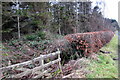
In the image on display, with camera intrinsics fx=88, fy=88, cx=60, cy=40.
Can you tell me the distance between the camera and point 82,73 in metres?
3.30

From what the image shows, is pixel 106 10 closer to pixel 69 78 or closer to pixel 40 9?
pixel 40 9

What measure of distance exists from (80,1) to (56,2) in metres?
5.55

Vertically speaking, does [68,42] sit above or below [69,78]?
above

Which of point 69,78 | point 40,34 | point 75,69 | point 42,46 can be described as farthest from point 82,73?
point 40,34

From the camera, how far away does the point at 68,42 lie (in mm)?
4891

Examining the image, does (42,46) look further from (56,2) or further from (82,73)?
(56,2)

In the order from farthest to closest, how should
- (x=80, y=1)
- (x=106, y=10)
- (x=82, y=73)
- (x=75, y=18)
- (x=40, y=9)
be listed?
1. (x=106, y=10)
2. (x=80, y=1)
3. (x=75, y=18)
4. (x=40, y=9)
5. (x=82, y=73)

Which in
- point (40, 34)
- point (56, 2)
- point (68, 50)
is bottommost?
point (68, 50)

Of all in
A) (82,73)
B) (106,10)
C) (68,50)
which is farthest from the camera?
(106,10)

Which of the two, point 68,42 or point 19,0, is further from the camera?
point 19,0

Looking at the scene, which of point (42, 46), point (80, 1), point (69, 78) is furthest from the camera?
point (80, 1)

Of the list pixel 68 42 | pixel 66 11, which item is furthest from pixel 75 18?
pixel 68 42

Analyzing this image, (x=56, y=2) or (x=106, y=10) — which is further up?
(x=106, y=10)

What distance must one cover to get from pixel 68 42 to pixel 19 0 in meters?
8.54
